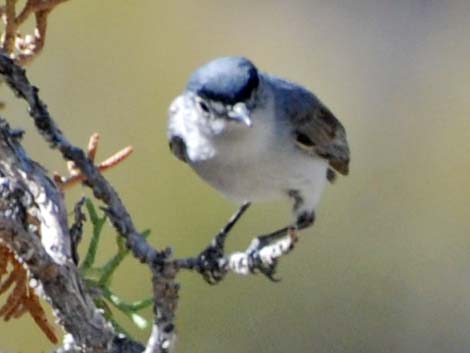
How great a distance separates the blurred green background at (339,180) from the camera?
4.09 metres

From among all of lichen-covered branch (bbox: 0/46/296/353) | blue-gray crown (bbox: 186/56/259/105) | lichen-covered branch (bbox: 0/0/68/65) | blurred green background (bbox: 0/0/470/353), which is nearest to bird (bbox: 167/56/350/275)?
blue-gray crown (bbox: 186/56/259/105)

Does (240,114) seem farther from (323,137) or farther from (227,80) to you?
(323,137)

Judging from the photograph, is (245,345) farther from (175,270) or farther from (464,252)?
(175,270)

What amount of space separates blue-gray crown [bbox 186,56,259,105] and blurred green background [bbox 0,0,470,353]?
1.51m

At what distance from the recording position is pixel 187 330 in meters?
4.20

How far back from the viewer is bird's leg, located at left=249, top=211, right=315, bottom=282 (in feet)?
5.21

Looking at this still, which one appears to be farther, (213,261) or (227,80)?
(227,80)

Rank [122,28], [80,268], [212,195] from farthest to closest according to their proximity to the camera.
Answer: [122,28], [212,195], [80,268]

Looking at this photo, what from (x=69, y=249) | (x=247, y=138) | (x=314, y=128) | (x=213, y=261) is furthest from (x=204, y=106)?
(x=69, y=249)

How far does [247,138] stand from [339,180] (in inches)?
88.0

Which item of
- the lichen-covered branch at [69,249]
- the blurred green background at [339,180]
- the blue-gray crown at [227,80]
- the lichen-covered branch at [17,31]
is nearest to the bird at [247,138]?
the blue-gray crown at [227,80]

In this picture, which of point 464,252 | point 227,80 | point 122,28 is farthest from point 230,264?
point 464,252

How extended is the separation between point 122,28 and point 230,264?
9.15ft

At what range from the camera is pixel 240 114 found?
7.53ft
